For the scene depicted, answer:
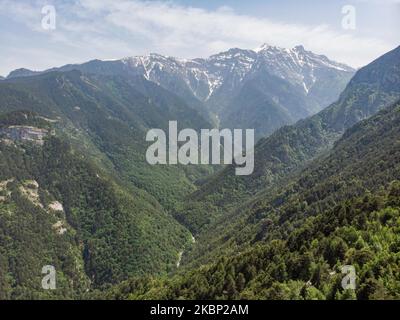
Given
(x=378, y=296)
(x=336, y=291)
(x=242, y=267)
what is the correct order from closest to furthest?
(x=378, y=296) → (x=336, y=291) → (x=242, y=267)

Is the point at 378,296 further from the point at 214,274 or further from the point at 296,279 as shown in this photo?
the point at 214,274

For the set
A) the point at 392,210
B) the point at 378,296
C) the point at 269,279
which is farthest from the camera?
the point at 392,210

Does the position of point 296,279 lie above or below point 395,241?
below

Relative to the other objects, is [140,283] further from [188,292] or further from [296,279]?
[296,279]
